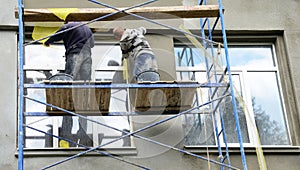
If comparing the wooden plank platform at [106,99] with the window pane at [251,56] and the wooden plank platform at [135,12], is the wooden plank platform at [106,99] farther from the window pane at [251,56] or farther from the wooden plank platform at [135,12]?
the window pane at [251,56]

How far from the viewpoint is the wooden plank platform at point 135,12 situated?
30.2 feet

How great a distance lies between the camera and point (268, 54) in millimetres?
11250

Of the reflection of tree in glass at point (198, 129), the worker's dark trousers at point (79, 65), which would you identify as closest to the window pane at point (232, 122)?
the reflection of tree in glass at point (198, 129)

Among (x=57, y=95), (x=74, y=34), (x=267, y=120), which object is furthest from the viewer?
(x=267, y=120)

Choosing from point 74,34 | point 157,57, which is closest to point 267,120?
point 157,57

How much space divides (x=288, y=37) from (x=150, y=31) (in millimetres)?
2276

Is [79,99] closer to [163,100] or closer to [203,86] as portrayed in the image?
[163,100]

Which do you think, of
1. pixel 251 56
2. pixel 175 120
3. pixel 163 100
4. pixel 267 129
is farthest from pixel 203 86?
pixel 251 56

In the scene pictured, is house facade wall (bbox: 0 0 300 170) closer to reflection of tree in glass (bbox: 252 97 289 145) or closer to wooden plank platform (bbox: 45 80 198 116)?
reflection of tree in glass (bbox: 252 97 289 145)

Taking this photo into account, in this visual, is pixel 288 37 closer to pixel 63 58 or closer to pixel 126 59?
pixel 126 59

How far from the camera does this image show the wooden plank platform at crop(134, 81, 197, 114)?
9.05 m

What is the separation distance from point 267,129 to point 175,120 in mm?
1513

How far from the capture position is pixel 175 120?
10.1m

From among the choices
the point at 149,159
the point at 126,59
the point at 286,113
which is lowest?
the point at 149,159
